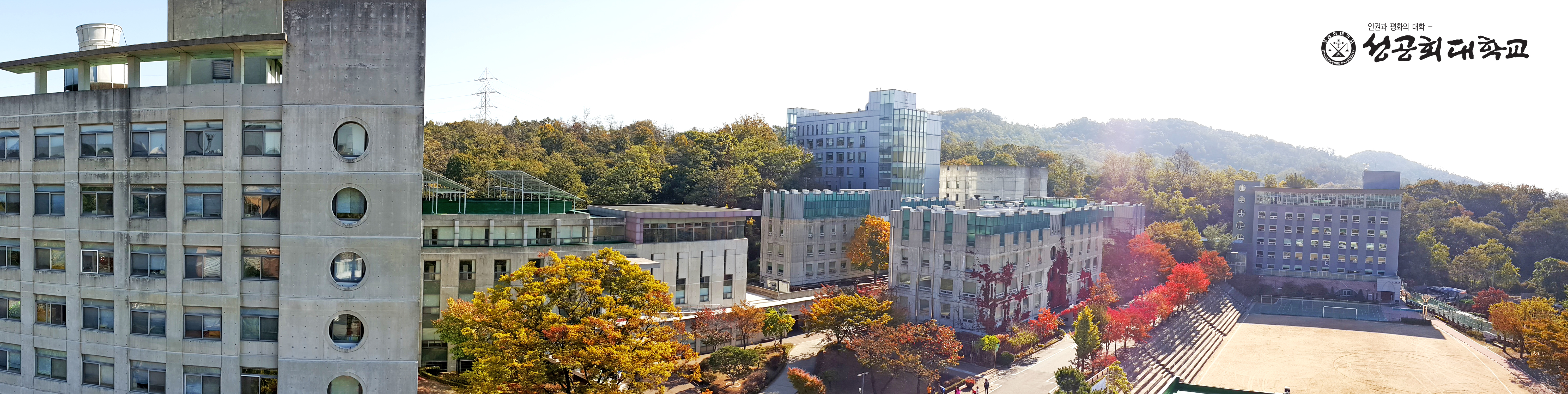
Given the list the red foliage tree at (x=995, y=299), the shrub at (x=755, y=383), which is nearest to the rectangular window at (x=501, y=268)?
the shrub at (x=755, y=383)

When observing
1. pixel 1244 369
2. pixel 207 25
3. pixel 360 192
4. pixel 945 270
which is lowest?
pixel 1244 369

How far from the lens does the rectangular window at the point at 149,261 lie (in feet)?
67.0

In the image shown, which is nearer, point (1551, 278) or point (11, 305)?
point (11, 305)

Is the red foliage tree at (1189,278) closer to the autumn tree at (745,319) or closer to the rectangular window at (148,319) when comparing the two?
the autumn tree at (745,319)

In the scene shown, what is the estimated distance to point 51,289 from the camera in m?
21.2

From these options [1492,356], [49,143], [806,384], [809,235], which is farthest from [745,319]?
[1492,356]

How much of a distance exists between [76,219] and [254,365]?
6.08 m

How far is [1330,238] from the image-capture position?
84188 mm

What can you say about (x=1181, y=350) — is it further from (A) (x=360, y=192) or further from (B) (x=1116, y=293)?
(A) (x=360, y=192)

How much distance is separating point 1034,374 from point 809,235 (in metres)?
23.6

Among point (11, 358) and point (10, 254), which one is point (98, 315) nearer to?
point (10, 254)

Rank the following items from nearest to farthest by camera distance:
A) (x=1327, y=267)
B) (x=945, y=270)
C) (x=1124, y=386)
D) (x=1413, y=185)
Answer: (x=1124, y=386)
(x=945, y=270)
(x=1327, y=267)
(x=1413, y=185)

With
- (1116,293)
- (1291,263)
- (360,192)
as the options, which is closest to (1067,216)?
(1116,293)

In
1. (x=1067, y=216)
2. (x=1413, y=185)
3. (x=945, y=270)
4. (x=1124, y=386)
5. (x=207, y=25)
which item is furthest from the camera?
(x=1413, y=185)
